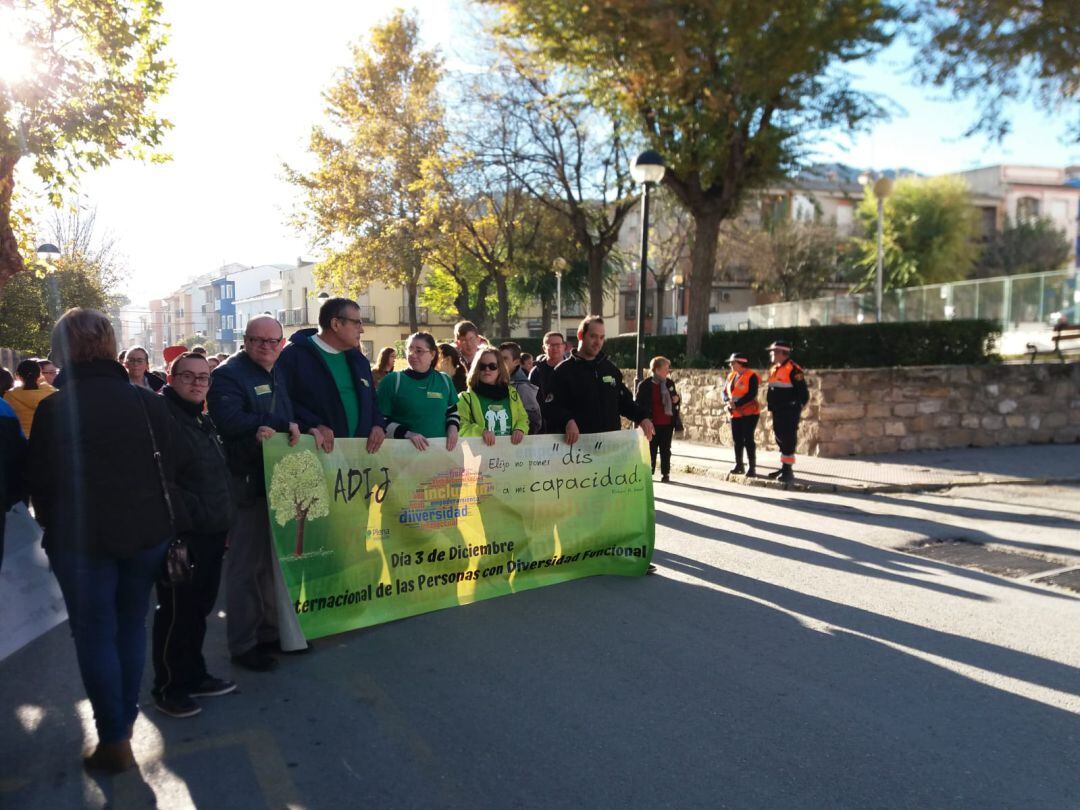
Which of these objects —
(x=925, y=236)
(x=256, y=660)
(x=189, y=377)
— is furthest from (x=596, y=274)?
(x=925, y=236)

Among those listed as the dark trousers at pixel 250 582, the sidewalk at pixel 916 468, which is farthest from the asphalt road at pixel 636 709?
the sidewalk at pixel 916 468

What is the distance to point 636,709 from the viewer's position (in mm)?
3934

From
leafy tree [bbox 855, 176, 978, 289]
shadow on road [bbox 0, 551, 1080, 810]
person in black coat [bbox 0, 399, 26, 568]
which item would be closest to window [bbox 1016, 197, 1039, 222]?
leafy tree [bbox 855, 176, 978, 289]

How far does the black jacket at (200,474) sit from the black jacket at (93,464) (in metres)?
0.29

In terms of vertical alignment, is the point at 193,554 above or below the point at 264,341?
below

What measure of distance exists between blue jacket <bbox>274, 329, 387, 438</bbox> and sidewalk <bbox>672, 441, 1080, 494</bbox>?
7.49m

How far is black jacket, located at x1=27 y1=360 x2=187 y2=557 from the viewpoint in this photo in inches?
129

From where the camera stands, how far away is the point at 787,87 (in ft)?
51.0

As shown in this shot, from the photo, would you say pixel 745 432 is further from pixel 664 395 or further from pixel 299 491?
pixel 299 491

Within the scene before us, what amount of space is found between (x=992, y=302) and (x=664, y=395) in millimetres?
18241

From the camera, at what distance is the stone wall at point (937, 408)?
13094 millimetres

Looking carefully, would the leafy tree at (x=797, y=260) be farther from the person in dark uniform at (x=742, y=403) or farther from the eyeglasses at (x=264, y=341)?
the eyeglasses at (x=264, y=341)

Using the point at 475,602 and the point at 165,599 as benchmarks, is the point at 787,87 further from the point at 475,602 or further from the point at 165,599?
the point at 165,599

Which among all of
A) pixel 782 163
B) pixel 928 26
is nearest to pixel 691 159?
pixel 782 163
